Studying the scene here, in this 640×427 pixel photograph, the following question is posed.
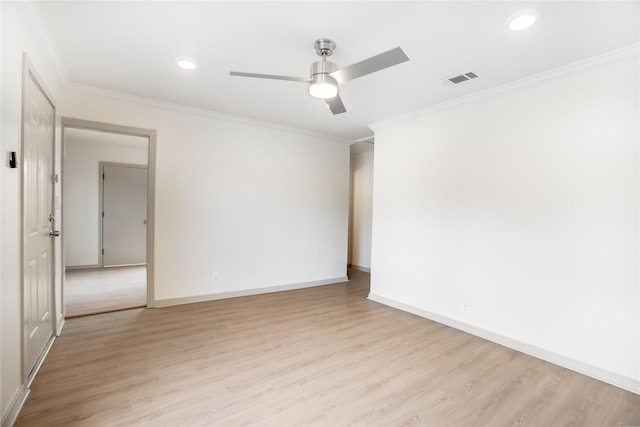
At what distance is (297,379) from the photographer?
2.21 meters

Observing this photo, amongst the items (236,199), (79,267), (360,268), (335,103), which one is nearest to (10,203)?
(335,103)

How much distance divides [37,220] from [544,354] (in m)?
4.34

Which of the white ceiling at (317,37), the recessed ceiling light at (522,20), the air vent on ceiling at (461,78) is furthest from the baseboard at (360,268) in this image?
the recessed ceiling light at (522,20)

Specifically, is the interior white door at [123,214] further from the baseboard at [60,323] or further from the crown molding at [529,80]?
the crown molding at [529,80]

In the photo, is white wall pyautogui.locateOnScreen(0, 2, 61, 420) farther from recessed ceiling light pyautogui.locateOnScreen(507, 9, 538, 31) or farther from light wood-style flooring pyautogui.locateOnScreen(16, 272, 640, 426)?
recessed ceiling light pyautogui.locateOnScreen(507, 9, 538, 31)

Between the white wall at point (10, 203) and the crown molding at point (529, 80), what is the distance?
3.58 meters

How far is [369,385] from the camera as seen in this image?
7.08 feet

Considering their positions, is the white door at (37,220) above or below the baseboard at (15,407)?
above

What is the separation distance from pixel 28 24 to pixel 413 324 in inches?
163

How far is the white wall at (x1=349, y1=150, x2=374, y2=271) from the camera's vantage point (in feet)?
20.8

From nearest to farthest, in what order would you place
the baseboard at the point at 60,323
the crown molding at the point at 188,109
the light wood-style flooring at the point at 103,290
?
the baseboard at the point at 60,323 < the crown molding at the point at 188,109 < the light wood-style flooring at the point at 103,290

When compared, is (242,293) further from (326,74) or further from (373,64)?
(373,64)

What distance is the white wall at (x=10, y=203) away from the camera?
1571 mm

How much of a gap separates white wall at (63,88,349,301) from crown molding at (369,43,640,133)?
1.69 m
